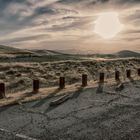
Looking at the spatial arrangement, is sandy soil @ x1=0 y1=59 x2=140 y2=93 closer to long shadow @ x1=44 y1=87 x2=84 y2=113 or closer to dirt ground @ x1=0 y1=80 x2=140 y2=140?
long shadow @ x1=44 y1=87 x2=84 y2=113

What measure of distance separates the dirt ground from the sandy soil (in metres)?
7.29

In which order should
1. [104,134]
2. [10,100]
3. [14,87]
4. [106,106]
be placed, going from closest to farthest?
1. [104,134]
2. [106,106]
3. [10,100]
4. [14,87]

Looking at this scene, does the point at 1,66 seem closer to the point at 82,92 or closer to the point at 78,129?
the point at 82,92

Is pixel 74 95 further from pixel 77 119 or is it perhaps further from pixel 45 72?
pixel 45 72

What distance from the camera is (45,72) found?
26.2 meters

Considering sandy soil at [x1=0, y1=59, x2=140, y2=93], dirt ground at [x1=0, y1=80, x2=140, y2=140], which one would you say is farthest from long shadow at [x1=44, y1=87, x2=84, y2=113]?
sandy soil at [x1=0, y1=59, x2=140, y2=93]

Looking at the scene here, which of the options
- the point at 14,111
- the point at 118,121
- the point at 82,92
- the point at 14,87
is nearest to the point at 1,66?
the point at 14,87

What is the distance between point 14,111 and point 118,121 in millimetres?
3331

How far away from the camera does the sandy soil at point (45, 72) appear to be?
20.7 m

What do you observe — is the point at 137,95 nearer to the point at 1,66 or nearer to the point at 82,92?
the point at 82,92

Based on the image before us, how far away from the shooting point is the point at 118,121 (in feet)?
29.6

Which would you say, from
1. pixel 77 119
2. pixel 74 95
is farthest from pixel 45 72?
pixel 77 119

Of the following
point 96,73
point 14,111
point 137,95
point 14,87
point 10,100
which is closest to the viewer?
point 14,111

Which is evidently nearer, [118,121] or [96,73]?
[118,121]
